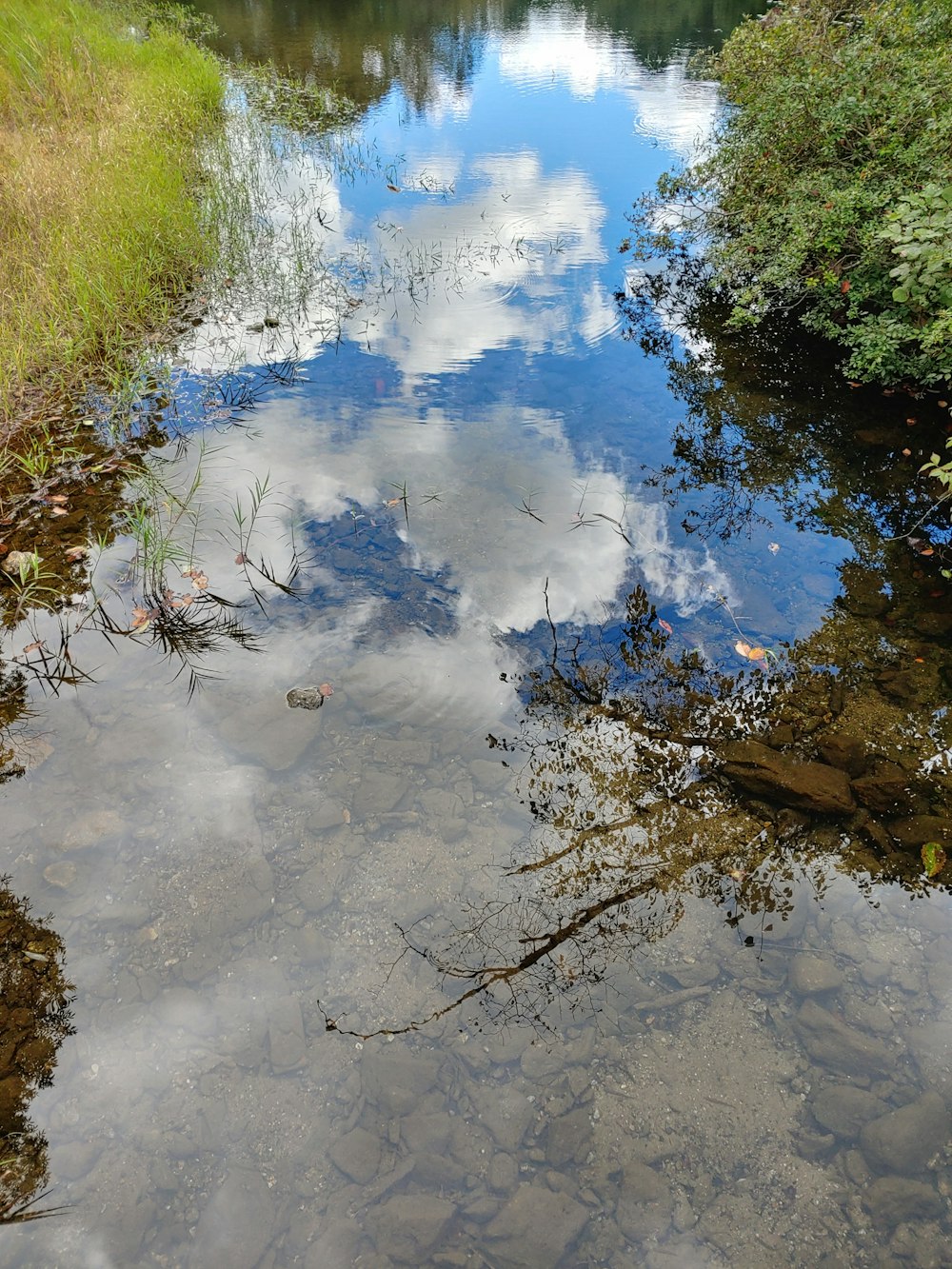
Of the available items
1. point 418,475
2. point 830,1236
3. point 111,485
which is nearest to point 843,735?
point 830,1236

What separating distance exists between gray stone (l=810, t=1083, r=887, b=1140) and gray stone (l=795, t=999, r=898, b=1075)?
72 millimetres

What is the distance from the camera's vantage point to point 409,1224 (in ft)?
7.41

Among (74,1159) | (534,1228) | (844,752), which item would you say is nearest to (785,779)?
(844,752)

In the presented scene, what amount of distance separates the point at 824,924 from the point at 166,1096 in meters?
2.59

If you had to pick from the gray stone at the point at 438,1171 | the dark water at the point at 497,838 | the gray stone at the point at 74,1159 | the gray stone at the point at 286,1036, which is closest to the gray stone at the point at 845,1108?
the dark water at the point at 497,838

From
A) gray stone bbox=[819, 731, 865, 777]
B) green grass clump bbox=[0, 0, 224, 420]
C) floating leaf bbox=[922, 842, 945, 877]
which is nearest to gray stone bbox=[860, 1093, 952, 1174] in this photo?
floating leaf bbox=[922, 842, 945, 877]

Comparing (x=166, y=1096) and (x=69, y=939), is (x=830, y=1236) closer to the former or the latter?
(x=166, y=1096)

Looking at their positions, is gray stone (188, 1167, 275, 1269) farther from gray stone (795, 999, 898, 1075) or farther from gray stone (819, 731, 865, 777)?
gray stone (819, 731, 865, 777)

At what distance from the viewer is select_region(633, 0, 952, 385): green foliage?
5.05m

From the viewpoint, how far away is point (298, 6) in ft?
64.3

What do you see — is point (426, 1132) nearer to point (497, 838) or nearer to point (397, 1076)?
point (397, 1076)

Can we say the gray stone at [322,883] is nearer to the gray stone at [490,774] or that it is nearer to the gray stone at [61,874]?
the gray stone at [490,774]

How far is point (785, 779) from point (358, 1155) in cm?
233

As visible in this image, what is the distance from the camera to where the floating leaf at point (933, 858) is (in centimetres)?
309
